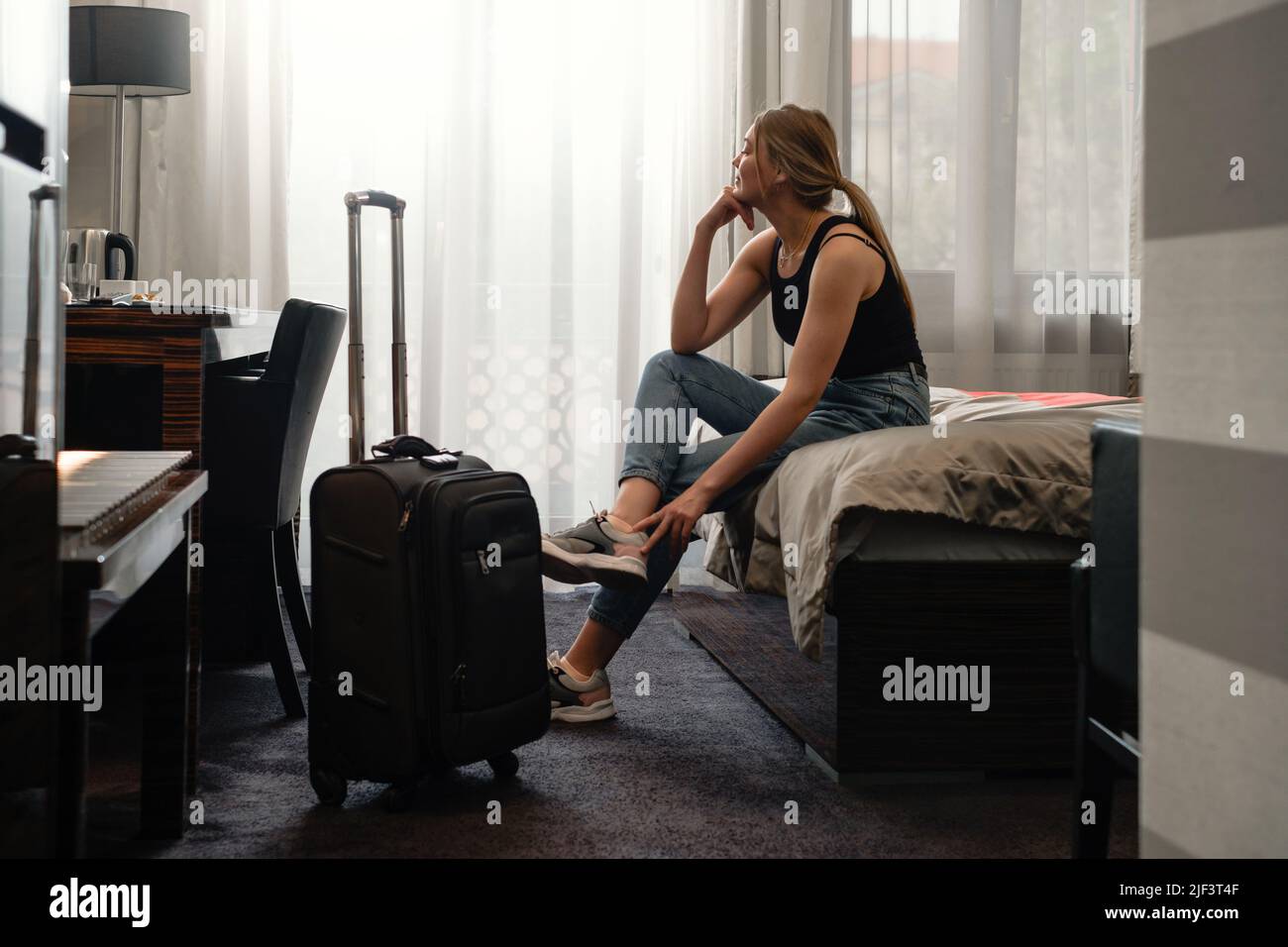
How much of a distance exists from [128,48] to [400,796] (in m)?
2.10

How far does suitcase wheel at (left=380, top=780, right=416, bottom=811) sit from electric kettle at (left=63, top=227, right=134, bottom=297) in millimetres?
1163

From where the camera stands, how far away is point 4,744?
696mm

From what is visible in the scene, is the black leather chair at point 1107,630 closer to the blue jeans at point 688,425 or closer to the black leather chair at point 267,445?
the blue jeans at point 688,425

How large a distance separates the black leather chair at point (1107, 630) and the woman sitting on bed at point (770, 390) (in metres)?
0.82

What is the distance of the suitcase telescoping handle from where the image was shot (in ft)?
6.29

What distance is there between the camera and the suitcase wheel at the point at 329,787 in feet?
5.31

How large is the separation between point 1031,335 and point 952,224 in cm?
41

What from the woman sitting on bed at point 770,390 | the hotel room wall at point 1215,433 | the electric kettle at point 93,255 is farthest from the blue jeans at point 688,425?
the hotel room wall at point 1215,433

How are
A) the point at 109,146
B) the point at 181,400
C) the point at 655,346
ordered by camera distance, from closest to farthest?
the point at 181,400 → the point at 109,146 → the point at 655,346

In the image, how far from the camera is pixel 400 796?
62.7 inches

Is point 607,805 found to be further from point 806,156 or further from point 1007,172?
point 1007,172

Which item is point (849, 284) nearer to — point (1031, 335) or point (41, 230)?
point (41, 230)

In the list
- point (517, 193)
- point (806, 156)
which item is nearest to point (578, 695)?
point (806, 156)
